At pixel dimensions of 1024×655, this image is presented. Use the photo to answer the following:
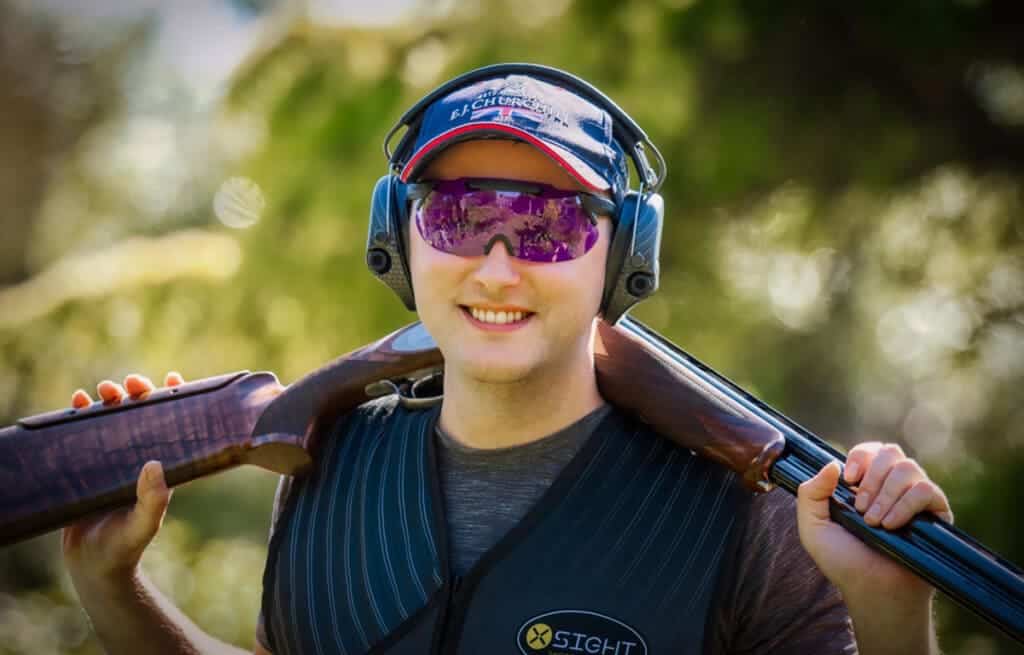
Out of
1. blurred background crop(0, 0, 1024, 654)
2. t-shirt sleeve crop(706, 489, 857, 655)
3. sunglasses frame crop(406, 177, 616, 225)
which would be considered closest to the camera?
t-shirt sleeve crop(706, 489, 857, 655)

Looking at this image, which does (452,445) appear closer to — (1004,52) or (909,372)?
(1004,52)

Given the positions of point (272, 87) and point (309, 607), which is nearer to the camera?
point (309, 607)

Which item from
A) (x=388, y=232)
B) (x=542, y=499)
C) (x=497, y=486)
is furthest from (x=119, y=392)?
(x=542, y=499)

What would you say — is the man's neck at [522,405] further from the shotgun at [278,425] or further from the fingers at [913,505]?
the fingers at [913,505]

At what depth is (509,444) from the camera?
2.48 metres

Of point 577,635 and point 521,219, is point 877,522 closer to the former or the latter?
point 577,635

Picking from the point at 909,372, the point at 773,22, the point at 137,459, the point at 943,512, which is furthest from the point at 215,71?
the point at 943,512

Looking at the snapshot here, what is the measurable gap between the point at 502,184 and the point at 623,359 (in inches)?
19.7

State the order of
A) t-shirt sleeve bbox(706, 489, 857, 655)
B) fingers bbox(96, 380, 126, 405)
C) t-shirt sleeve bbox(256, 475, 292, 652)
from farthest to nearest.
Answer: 1. fingers bbox(96, 380, 126, 405)
2. t-shirt sleeve bbox(256, 475, 292, 652)
3. t-shirt sleeve bbox(706, 489, 857, 655)

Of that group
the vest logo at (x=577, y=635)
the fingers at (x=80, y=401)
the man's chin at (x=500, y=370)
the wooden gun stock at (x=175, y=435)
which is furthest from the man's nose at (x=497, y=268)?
the fingers at (x=80, y=401)

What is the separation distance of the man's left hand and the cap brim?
2.26 ft

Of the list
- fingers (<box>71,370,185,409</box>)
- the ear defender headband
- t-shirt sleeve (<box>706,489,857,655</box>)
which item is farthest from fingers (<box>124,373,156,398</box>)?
t-shirt sleeve (<box>706,489,857,655</box>)

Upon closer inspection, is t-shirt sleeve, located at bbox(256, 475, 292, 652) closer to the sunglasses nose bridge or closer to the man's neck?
the man's neck

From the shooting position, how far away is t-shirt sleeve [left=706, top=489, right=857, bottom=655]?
2.23m
